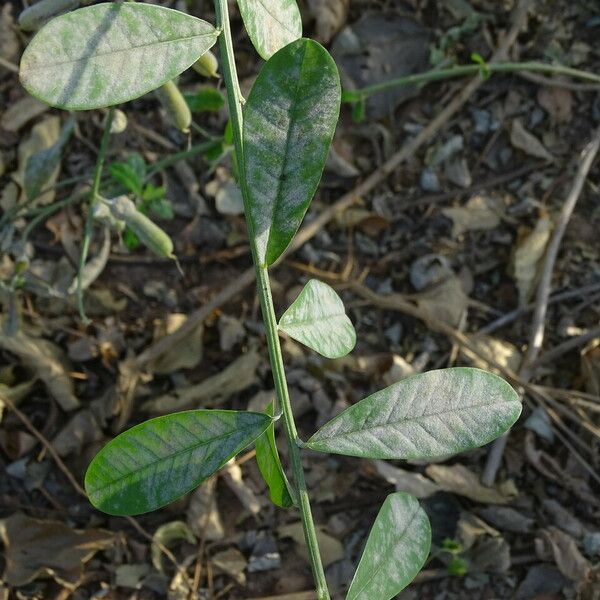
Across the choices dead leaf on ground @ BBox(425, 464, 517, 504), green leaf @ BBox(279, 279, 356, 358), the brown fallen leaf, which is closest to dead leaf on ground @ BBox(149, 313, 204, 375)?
the brown fallen leaf

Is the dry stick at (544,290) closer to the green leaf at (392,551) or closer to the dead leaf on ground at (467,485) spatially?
the dead leaf on ground at (467,485)

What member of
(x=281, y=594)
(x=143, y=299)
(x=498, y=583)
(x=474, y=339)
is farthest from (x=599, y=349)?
(x=143, y=299)

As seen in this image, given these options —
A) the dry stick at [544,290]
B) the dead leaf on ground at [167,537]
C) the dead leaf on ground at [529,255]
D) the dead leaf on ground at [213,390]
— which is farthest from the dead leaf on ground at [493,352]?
the dead leaf on ground at [167,537]

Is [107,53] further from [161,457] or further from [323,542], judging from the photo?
[323,542]

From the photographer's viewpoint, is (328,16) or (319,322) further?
(328,16)

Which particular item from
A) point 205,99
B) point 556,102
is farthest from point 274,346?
point 556,102

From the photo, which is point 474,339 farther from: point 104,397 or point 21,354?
point 21,354
